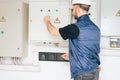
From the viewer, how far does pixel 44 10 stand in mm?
2238

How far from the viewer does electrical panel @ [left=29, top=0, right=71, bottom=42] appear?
2.22 metres

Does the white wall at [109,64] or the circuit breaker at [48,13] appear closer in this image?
the circuit breaker at [48,13]

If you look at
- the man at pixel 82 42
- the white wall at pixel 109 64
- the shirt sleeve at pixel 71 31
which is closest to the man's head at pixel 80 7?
the man at pixel 82 42

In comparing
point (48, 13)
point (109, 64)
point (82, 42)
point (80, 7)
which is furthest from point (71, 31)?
point (109, 64)

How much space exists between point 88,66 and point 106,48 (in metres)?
0.58

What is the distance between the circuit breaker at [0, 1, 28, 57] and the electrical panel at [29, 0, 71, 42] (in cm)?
11

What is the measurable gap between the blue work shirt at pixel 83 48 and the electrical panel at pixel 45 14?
0.40 metres

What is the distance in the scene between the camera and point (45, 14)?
7.35 ft

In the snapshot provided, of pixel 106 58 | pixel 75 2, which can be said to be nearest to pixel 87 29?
pixel 75 2

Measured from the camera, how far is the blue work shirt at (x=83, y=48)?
179 centimetres

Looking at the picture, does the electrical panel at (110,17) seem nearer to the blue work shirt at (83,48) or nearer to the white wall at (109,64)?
the white wall at (109,64)

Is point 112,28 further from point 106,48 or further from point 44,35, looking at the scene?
point 44,35

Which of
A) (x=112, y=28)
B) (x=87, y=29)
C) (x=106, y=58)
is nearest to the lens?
(x=87, y=29)

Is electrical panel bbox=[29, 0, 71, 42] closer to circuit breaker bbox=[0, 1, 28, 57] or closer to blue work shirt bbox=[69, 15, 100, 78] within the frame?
circuit breaker bbox=[0, 1, 28, 57]
